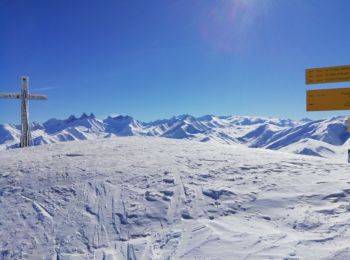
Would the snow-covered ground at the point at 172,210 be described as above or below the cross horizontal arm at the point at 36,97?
below

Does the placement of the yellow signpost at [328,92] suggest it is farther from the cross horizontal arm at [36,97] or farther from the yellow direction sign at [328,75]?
the cross horizontal arm at [36,97]

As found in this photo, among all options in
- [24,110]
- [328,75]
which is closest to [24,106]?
[24,110]

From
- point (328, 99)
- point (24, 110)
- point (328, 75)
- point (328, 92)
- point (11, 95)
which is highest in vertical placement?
point (11, 95)

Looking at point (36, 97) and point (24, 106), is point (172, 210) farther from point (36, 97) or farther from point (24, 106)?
point (36, 97)

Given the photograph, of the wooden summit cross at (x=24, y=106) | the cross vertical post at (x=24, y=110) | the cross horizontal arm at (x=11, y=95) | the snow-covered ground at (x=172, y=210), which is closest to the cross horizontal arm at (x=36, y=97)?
the wooden summit cross at (x=24, y=106)

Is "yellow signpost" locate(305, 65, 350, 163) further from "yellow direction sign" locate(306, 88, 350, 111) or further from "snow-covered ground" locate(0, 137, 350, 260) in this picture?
"snow-covered ground" locate(0, 137, 350, 260)

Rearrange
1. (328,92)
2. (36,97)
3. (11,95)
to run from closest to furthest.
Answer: (328,92)
(11,95)
(36,97)
